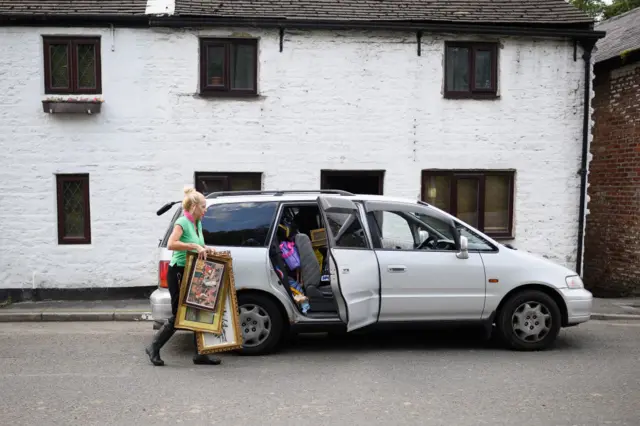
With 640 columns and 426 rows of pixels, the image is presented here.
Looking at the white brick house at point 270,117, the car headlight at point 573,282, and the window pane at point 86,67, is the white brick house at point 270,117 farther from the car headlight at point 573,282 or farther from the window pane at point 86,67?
the car headlight at point 573,282

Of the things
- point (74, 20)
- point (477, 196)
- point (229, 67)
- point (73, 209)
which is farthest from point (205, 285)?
point (477, 196)

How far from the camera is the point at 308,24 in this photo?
1048 cm

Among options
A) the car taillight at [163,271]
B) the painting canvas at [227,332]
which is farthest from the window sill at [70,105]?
the painting canvas at [227,332]

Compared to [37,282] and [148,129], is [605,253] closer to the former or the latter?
[148,129]

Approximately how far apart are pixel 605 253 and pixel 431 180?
4.70 metres

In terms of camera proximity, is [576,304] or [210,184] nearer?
[576,304]

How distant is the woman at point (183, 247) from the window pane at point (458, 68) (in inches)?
253

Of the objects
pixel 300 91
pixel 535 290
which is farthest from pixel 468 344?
pixel 300 91

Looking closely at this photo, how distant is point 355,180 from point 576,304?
5.24m

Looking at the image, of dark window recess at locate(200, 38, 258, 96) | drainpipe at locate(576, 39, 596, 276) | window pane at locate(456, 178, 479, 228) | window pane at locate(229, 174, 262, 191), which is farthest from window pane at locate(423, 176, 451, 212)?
dark window recess at locate(200, 38, 258, 96)

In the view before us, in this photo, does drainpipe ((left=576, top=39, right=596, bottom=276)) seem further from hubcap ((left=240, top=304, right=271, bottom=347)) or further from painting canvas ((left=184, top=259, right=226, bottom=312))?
painting canvas ((left=184, top=259, right=226, bottom=312))

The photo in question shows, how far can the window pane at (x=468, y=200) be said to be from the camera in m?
11.2

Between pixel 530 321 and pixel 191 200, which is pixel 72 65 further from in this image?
pixel 530 321

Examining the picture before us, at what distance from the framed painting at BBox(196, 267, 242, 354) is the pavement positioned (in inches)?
120
